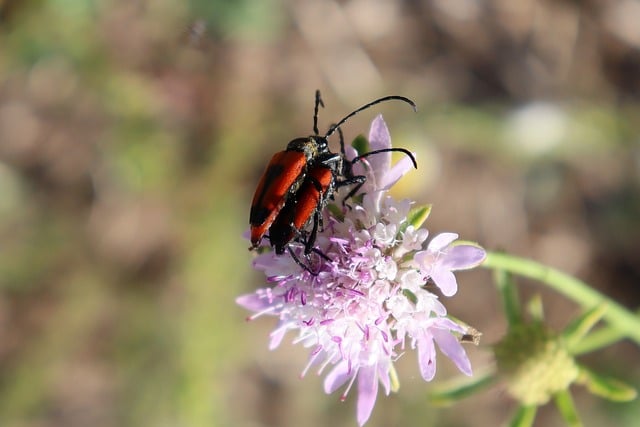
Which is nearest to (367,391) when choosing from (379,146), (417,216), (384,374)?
(384,374)

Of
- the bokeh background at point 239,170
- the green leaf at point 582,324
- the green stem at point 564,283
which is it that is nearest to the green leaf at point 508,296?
the green stem at point 564,283

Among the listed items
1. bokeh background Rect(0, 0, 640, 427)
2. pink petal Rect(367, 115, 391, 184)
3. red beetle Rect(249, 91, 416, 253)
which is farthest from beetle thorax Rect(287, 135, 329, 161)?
bokeh background Rect(0, 0, 640, 427)

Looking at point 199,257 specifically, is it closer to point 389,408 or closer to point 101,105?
point 101,105

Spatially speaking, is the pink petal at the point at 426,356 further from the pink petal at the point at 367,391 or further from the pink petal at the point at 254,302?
the pink petal at the point at 254,302

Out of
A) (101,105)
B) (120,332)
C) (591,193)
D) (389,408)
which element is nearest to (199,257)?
(120,332)

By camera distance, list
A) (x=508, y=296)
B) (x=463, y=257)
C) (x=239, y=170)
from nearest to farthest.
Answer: (x=463, y=257) < (x=508, y=296) < (x=239, y=170)

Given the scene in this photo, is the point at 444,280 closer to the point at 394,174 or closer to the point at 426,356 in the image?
the point at 426,356
